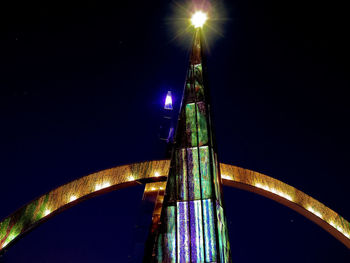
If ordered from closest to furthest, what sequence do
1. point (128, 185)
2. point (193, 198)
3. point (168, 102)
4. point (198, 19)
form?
point (193, 198) → point (198, 19) → point (128, 185) → point (168, 102)

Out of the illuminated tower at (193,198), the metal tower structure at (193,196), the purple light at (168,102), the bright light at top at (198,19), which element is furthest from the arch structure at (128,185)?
the purple light at (168,102)

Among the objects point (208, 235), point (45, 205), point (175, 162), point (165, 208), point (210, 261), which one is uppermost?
point (45, 205)

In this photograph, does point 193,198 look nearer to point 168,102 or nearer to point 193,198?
point 193,198

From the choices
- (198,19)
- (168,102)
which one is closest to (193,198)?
(198,19)

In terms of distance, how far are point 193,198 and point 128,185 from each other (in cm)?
531

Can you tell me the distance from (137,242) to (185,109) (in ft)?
27.4

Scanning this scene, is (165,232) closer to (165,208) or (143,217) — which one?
(165,208)

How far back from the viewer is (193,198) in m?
4.65

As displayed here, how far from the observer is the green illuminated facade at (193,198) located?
14.1 feet

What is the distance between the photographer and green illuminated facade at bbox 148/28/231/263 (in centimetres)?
430

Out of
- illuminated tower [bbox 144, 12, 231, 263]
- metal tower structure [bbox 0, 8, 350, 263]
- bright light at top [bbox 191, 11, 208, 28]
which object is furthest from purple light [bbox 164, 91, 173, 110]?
illuminated tower [bbox 144, 12, 231, 263]

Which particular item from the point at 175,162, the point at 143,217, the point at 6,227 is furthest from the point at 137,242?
the point at 175,162

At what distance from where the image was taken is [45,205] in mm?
8781

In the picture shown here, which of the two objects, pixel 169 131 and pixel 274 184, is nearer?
pixel 274 184
